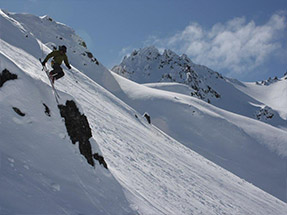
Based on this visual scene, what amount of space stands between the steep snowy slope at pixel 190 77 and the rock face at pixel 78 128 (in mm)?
110022

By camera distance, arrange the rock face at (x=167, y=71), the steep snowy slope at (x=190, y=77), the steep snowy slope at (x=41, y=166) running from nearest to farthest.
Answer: the steep snowy slope at (x=41, y=166) → the steep snowy slope at (x=190, y=77) → the rock face at (x=167, y=71)

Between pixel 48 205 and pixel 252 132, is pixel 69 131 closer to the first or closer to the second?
pixel 48 205

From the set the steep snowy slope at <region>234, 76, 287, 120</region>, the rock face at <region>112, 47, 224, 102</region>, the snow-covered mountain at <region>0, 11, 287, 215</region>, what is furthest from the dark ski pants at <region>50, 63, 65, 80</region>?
the steep snowy slope at <region>234, 76, 287, 120</region>

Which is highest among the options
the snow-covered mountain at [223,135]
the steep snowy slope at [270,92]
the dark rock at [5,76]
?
the steep snowy slope at [270,92]

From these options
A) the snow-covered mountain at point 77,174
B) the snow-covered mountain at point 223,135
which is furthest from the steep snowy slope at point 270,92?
the snow-covered mountain at point 77,174

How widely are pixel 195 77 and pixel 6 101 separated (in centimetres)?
14424

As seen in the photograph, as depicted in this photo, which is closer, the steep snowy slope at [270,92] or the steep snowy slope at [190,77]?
the steep snowy slope at [190,77]

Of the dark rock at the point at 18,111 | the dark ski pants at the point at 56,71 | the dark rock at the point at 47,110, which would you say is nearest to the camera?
the dark rock at the point at 18,111

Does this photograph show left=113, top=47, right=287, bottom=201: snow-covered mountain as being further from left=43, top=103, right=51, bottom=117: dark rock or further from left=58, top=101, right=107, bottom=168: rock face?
left=43, top=103, right=51, bottom=117: dark rock

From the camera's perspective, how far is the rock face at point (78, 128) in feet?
25.8

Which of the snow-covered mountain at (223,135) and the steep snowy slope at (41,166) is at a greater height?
the snow-covered mountain at (223,135)

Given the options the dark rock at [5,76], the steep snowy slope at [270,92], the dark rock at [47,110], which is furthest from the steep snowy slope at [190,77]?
the dark rock at [5,76]

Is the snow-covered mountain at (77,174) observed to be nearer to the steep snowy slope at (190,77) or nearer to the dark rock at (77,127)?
the dark rock at (77,127)

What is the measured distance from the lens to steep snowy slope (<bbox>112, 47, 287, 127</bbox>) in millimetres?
125344
